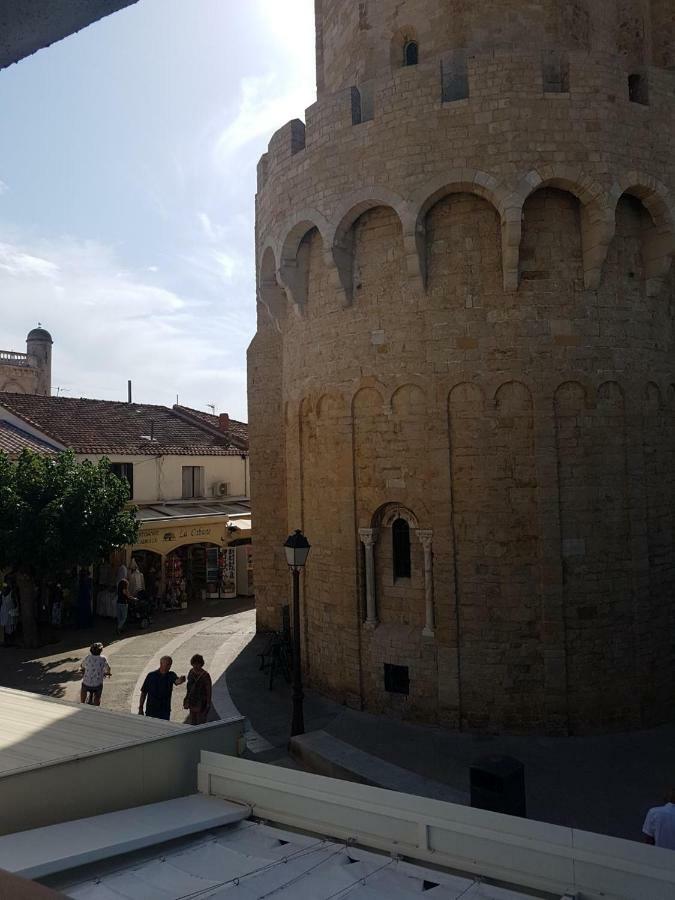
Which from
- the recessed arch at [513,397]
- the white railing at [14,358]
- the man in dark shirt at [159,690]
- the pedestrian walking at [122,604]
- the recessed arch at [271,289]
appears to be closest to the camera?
the man in dark shirt at [159,690]

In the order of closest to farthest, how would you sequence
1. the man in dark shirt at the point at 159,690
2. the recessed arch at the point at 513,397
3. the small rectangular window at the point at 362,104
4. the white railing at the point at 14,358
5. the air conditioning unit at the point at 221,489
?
the man in dark shirt at the point at 159,690, the recessed arch at the point at 513,397, the small rectangular window at the point at 362,104, the air conditioning unit at the point at 221,489, the white railing at the point at 14,358

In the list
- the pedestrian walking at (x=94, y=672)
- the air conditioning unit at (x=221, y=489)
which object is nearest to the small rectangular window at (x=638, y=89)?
the pedestrian walking at (x=94, y=672)

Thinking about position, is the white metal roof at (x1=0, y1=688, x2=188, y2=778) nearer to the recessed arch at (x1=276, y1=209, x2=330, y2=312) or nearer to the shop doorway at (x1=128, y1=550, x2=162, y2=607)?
the recessed arch at (x1=276, y1=209, x2=330, y2=312)

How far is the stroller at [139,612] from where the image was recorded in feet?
58.6

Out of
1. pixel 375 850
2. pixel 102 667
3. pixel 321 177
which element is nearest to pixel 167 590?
pixel 102 667

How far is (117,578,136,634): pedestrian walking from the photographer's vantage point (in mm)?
17125

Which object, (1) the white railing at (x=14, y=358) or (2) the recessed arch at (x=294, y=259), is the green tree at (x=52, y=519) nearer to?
(2) the recessed arch at (x=294, y=259)

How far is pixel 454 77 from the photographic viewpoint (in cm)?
1045

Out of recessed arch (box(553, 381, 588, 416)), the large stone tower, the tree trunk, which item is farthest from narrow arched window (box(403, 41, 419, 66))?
the tree trunk

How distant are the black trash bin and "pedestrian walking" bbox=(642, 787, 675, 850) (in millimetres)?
1531

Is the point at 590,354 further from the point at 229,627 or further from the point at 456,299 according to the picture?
the point at 229,627

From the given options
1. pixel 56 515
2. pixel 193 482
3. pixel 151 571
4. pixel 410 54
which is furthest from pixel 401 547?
pixel 193 482

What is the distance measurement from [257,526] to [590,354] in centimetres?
988

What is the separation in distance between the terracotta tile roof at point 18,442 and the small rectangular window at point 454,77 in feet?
52.0
